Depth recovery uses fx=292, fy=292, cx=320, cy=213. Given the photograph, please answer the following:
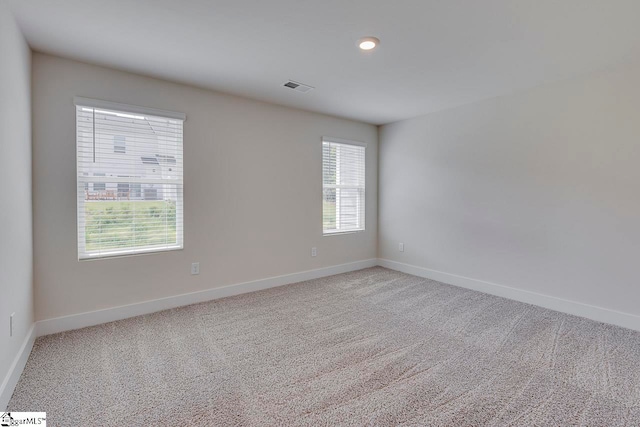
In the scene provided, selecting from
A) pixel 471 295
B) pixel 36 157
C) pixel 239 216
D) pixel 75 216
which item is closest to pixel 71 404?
pixel 75 216

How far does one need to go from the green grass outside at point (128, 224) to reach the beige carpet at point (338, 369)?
77 centimetres

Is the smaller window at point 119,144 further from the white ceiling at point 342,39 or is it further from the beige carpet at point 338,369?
the beige carpet at point 338,369

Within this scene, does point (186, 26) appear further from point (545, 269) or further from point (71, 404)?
point (545, 269)

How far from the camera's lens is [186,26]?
2.09 metres

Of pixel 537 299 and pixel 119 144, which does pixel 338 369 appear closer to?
pixel 537 299

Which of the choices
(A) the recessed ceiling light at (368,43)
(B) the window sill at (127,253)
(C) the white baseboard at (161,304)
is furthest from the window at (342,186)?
(B) the window sill at (127,253)

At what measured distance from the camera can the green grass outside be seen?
2.76 m

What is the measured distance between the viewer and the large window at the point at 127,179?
8.87 ft

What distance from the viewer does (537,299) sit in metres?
3.26

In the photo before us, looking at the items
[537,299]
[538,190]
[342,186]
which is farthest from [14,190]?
[537,299]

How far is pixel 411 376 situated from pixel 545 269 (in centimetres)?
228

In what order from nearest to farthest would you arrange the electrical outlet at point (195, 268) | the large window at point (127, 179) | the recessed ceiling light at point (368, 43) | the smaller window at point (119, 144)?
the recessed ceiling light at point (368, 43) < the large window at point (127, 179) < the smaller window at point (119, 144) < the electrical outlet at point (195, 268)

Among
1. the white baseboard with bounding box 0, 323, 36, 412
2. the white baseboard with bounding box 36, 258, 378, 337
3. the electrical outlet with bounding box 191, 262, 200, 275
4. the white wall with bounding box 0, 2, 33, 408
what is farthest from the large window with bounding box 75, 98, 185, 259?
the white baseboard with bounding box 0, 323, 36, 412

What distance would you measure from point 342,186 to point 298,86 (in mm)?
1822
